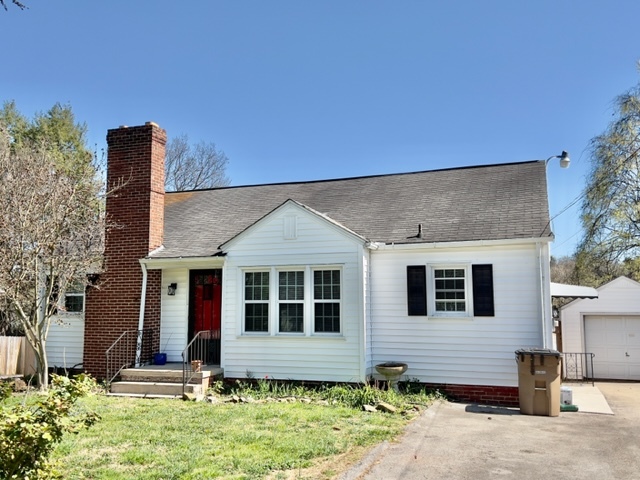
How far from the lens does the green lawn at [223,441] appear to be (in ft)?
19.3

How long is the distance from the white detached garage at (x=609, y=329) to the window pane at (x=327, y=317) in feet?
34.4

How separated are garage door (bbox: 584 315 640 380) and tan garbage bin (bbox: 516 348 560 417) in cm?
964

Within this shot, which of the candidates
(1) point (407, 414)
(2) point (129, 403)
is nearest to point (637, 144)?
(1) point (407, 414)

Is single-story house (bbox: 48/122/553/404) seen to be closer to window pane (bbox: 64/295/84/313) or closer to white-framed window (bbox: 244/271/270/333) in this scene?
white-framed window (bbox: 244/271/270/333)

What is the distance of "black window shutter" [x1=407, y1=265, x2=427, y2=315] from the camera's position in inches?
447

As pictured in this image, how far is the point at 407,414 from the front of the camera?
9.03 metres

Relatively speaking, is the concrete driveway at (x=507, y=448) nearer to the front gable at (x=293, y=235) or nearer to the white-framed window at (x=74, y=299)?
the front gable at (x=293, y=235)

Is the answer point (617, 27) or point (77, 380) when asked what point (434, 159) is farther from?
point (77, 380)

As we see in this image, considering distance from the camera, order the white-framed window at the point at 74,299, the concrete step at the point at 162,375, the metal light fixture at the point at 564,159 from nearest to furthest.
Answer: the concrete step at the point at 162,375, the metal light fixture at the point at 564,159, the white-framed window at the point at 74,299

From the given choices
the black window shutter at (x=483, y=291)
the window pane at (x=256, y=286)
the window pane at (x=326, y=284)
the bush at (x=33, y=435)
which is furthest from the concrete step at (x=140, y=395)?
the bush at (x=33, y=435)

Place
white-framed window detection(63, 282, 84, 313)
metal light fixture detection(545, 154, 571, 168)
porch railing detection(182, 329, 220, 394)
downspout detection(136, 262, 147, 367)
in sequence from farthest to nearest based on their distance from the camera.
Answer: white-framed window detection(63, 282, 84, 313) → porch railing detection(182, 329, 220, 394) → downspout detection(136, 262, 147, 367) → metal light fixture detection(545, 154, 571, 168)

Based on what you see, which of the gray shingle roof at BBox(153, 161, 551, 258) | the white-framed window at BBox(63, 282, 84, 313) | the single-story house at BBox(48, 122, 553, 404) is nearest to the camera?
the single-story house at BBox(48, 122, 553, 404)

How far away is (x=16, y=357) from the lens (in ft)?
44.4

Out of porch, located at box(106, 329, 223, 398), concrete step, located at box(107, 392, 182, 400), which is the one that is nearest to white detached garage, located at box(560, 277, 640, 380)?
porch, located at box(106, 329, 223, 398)
